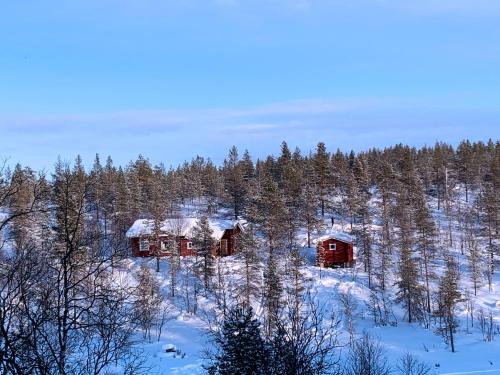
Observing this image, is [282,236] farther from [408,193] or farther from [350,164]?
[350,164]

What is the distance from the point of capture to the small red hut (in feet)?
196

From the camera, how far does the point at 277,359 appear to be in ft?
42.5

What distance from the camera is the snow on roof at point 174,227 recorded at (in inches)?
2266

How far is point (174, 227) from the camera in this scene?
59031mm

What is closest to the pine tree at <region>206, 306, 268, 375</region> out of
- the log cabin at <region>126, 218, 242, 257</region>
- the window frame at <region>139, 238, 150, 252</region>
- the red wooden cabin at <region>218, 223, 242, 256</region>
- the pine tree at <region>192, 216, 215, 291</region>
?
the pine tree at <region>192, 216, 215, 291</region>

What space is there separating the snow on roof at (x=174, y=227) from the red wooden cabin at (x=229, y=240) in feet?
2.29

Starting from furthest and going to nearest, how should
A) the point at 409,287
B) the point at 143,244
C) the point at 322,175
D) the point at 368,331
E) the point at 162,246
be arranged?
1. the point at 322,175
2. the point at 162,246
3. the point at 143,244
4. the point at 409,287
5. the point at 368,331

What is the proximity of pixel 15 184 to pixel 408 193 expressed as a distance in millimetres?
73022

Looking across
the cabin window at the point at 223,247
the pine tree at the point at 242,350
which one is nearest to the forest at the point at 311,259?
the pine tree at the point at 242,350

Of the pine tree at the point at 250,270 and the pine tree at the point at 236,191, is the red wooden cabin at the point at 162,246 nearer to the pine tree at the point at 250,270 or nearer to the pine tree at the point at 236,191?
the pine tree at the point at 250,270

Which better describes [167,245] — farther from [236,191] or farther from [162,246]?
[236,191]

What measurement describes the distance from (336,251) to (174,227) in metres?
18.9

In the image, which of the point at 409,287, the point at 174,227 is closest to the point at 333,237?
the point at 409,287

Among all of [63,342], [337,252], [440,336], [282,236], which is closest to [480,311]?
[440,336]
